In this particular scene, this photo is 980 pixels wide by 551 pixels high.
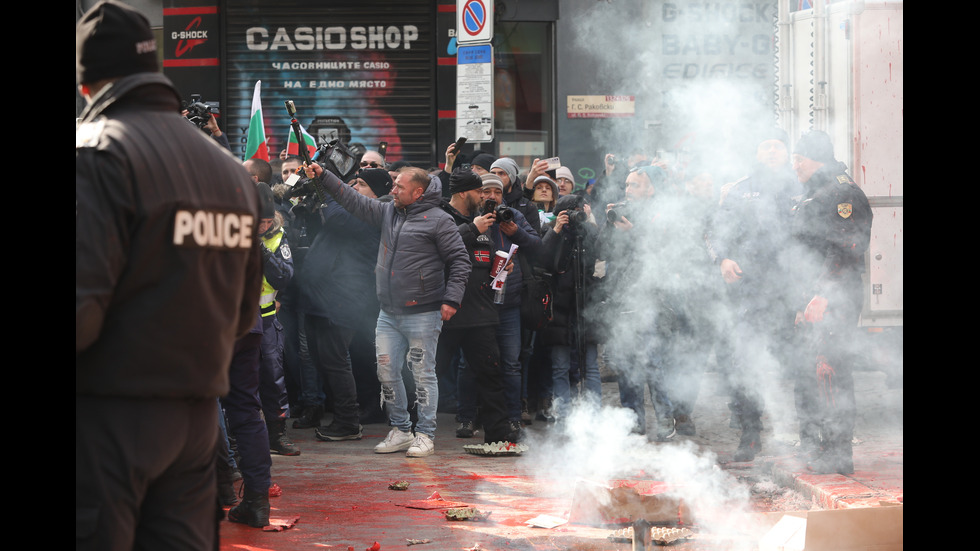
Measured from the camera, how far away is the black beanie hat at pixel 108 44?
8.68ft

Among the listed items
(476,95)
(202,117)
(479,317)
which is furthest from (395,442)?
(476,95)

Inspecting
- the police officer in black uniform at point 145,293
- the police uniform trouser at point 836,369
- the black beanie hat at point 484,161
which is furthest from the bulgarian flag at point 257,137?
the police officer in black uniform at point 145,293

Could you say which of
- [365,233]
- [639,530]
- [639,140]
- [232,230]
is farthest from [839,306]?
[639,140]

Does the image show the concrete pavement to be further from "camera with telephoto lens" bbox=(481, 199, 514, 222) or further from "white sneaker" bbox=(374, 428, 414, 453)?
"camera with telephoto lens" bbox=(481, 199, 514, 222)

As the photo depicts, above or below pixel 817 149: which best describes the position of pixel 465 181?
below

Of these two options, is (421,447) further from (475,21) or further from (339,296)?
(475,21)

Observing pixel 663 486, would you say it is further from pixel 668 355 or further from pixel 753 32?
pixel 753 32

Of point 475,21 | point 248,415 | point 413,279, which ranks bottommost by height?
point 248,415

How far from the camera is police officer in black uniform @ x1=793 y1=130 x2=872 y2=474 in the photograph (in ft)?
19.7

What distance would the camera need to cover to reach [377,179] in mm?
7988

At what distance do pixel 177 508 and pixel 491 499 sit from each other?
335 centimetres

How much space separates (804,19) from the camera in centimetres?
802

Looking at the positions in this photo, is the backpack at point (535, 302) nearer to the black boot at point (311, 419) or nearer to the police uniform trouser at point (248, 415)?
the black boot at point (311, 419)

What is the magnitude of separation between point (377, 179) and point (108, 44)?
5339mm
